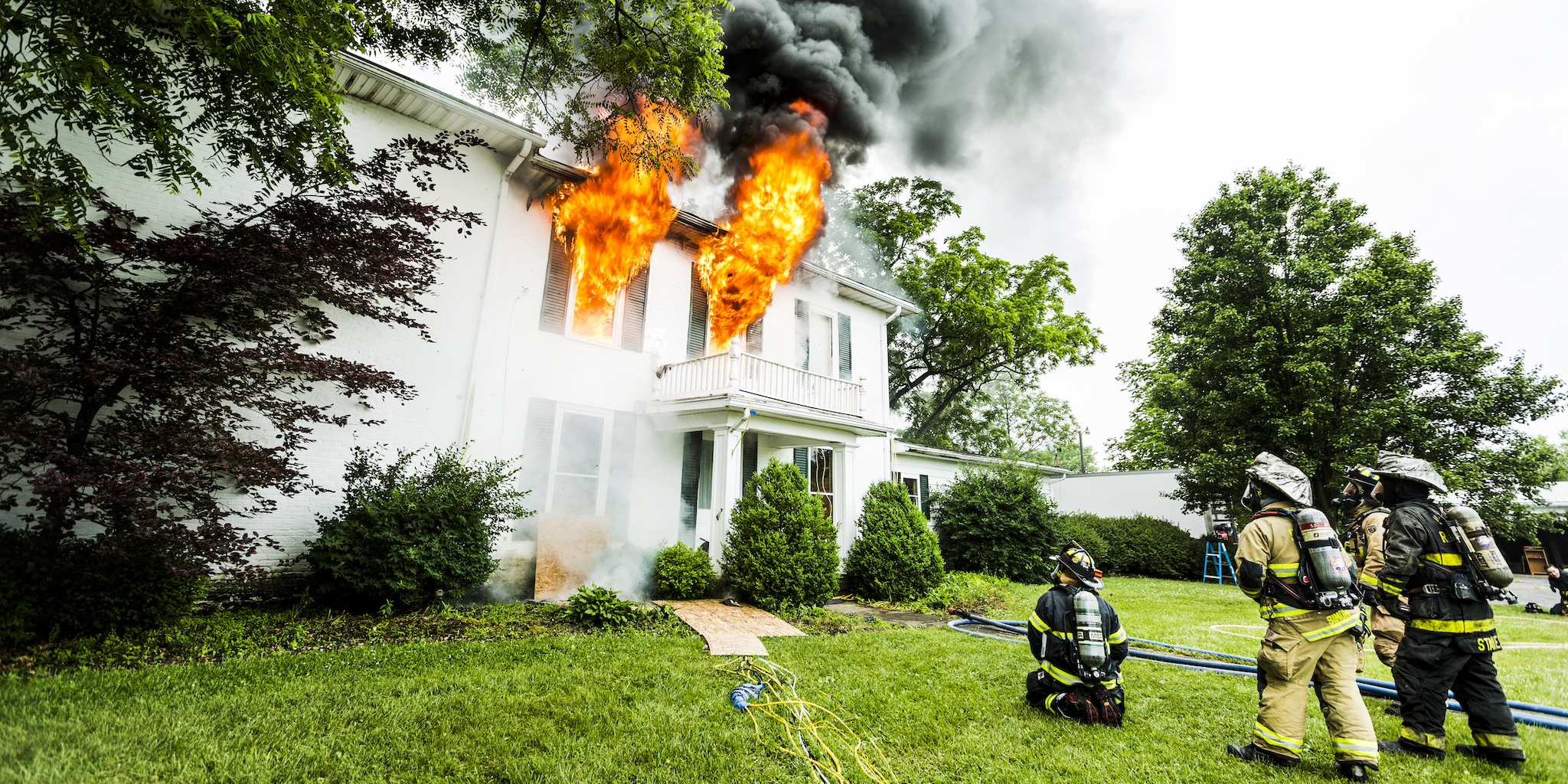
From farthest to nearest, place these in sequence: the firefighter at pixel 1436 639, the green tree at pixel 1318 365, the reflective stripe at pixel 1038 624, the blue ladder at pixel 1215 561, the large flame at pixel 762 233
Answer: the blue ladder at pixel 1215 561 < the green tree at pixel 1318 365 < the large flame at pixel 762 233 < the reflective stripe at pixel 1038 624 < the firefighter at pixel 1436 639

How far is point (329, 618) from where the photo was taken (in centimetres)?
609

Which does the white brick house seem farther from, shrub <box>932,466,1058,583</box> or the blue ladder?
the blue ladder

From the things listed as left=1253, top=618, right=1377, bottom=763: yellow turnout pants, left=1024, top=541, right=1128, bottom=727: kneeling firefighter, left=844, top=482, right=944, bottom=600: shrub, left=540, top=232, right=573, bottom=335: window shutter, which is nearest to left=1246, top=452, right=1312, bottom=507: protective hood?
left=1253, top=618, right=1377, bottom=763: yellow turnout pants

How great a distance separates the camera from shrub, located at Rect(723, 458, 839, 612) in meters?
8.62

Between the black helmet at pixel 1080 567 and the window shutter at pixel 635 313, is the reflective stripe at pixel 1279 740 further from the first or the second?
the window shutter at pixel 635 313

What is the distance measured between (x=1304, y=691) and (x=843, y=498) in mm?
8857

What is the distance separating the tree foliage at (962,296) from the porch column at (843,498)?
8.37 m

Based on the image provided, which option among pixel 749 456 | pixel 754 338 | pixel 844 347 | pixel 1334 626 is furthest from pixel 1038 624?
pixel 844 347

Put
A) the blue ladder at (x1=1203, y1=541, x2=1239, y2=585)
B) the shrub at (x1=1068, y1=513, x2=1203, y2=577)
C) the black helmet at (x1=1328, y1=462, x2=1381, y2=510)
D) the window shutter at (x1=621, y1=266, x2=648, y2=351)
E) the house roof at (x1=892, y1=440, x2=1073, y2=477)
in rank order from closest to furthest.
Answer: the black helmet at (x1=1328, y1=462, x2=1381, y2=510) → the window shutter at (x1=621, y1=266, x2=648, y2=351) → the house roof at (x1=892, y1=440, x2=1073, y2=477) → the blue ladder at (x1=1203, y1=541, x2=1239, y2=585) → the shrub at (x1=1068, y1=513, x2=1203, y2=577)

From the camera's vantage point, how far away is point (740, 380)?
32.0ft

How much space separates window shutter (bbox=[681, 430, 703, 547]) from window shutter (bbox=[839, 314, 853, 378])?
4.71 meters

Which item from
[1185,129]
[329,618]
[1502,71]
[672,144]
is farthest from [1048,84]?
[329,618]

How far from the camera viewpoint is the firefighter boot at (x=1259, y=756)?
3.49 meters

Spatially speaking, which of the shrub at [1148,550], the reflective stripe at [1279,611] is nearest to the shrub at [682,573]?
the reflective stripe at [1279,611]
